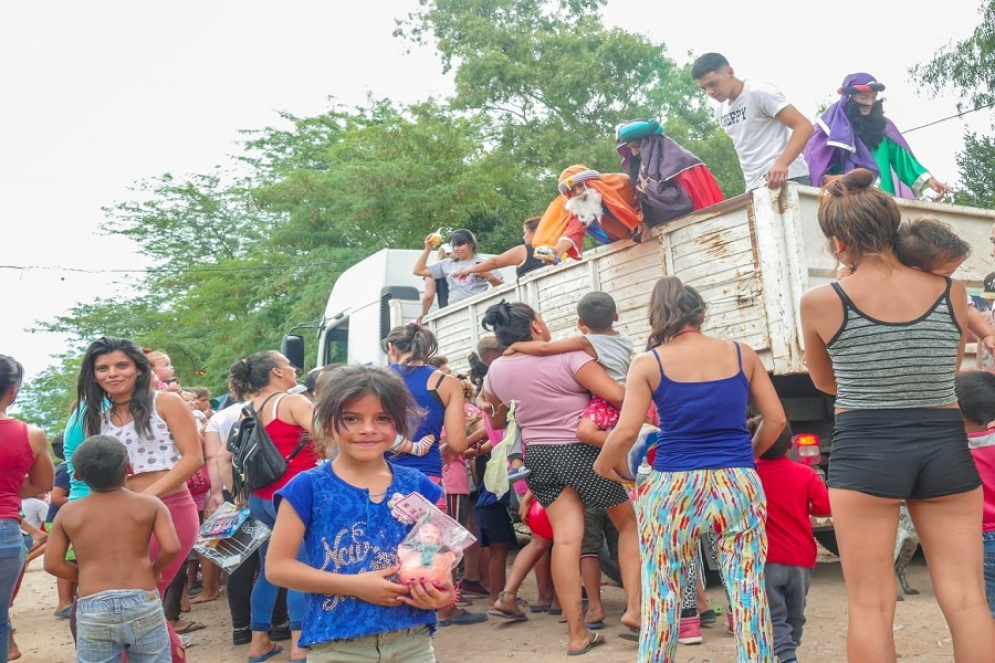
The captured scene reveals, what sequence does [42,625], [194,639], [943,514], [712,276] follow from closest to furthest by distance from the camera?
[943,514]
[712,276]
[194,639]
[42,625]

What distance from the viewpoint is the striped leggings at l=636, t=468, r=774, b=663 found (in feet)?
12.6

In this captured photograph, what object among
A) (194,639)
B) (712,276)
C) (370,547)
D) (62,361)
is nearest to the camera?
(370,547)

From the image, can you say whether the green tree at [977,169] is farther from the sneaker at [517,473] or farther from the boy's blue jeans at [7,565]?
the boy's blue jeans at [7,565]

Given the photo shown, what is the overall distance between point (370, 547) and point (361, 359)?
901 cm

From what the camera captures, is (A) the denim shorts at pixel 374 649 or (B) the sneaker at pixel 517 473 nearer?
(A) the denim shorts at pixel 374 649

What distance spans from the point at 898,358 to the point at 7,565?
4013 mm

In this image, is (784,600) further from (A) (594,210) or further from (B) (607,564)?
(A) (594,210)

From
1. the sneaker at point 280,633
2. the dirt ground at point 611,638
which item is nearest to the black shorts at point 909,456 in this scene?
the dirt ground at point 611,638

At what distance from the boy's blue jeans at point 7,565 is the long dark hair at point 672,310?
3.15m

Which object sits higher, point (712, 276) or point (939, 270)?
point (712, 276)

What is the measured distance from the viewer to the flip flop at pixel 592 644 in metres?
5.07

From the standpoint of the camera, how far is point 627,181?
273 inches

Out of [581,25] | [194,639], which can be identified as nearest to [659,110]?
[581,25]

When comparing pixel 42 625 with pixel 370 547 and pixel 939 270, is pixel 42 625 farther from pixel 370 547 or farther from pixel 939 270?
pixel 939 270
